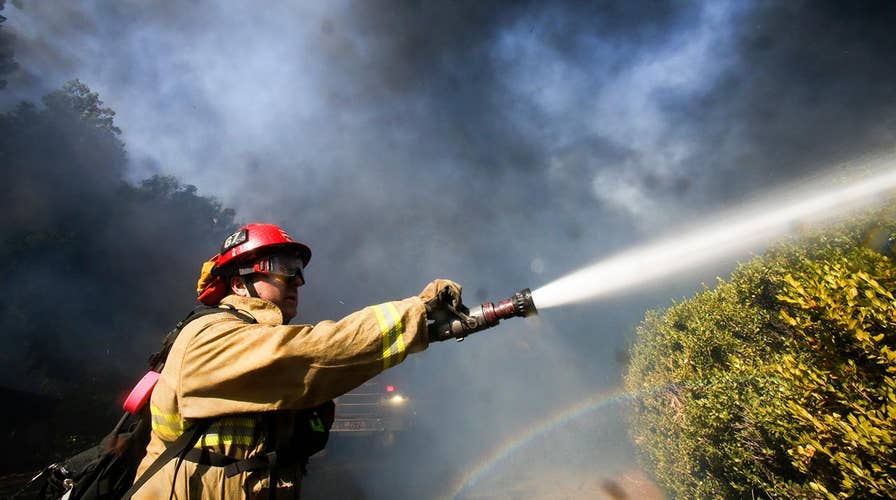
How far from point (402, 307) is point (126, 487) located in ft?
8.14

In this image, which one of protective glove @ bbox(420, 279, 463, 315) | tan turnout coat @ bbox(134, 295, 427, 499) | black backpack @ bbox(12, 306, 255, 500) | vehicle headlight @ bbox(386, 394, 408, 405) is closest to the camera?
tan turnout coat @ bbox(134, 295, 427, 499)

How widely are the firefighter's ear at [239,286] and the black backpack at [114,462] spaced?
33 centimetres

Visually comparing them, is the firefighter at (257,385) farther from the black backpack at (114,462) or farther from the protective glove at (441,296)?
the black backpack at (114,462)

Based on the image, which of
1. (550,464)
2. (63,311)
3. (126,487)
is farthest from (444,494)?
(63,311)

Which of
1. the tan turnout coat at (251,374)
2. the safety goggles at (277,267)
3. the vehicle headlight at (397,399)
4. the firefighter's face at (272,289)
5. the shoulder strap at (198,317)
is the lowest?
the vehicle headlight at (397,399)

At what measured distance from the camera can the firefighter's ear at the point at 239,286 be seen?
2797 mm

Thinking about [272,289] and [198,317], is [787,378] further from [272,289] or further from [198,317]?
[198,317]

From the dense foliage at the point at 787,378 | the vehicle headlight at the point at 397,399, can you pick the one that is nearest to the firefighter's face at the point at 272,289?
the dense foliage at the point at 787,378

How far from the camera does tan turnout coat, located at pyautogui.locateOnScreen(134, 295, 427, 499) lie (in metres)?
1.76

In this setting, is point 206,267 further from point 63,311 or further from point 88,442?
point 63,311

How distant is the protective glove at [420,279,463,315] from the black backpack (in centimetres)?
111

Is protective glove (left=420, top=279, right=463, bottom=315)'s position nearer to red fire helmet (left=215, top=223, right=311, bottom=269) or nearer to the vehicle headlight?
red fire helmet (left=215, top=223, right=311, bottom=269)

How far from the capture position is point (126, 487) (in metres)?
2.57

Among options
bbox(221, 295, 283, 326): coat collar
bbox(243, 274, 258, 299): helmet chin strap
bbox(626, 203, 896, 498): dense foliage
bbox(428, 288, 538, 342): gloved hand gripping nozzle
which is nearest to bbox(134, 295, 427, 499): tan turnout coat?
bbox(221, 295, 283, 326): coat collar
